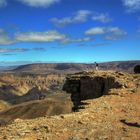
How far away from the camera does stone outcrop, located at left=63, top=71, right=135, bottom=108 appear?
26578mm

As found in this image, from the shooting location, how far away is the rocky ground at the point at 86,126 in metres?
14.0

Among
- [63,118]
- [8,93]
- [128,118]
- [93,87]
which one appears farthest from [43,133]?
[8,93]

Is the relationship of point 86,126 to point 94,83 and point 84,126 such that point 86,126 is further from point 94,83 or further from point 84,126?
point 94,83

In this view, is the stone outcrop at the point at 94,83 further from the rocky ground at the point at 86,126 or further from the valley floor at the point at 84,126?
the valley floor at the point at 84,126

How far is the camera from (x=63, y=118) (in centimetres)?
1628

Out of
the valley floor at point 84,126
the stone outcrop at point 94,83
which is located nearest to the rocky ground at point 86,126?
the valley floor at point 84,126

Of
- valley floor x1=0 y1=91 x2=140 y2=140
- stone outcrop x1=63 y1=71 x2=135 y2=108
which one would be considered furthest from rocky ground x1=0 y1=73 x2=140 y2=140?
stone outcrop x1=63 y1=71 x2=135 y2=108

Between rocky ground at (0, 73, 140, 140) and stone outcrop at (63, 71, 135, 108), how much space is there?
731 cm

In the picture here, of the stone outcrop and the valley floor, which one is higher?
the stone outcrop

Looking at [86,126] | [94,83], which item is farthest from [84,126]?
[94,83]

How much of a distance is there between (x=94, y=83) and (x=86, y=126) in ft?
50.7

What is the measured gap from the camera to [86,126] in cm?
1516

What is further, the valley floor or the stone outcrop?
the stone outcrop

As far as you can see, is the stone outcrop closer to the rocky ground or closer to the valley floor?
the rocky ground
